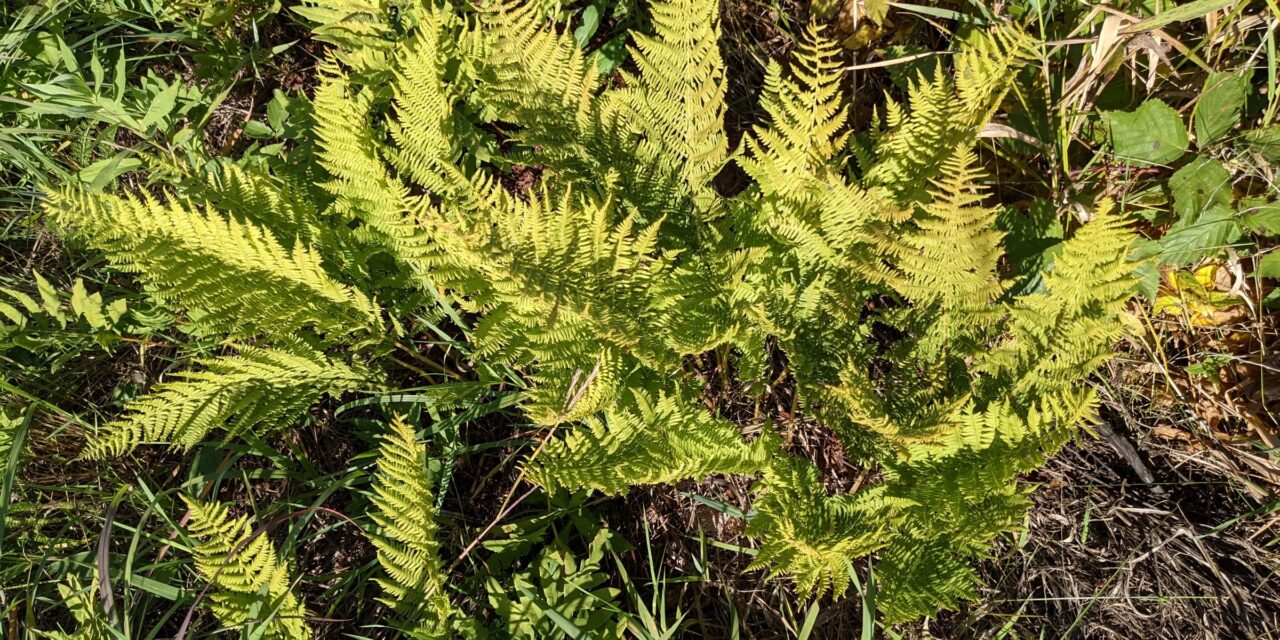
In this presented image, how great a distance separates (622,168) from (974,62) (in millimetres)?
750

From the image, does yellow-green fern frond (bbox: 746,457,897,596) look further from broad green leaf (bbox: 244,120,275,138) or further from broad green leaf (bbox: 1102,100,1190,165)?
broad green leaf (bbox: 244,120,275,138)

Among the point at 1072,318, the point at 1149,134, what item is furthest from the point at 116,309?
the point at 1149,134

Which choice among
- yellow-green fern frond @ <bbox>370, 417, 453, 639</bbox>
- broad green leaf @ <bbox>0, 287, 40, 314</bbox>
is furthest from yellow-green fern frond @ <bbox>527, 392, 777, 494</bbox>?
broad green leaf @ <bbox>0, 287, 40, 314</bbox>

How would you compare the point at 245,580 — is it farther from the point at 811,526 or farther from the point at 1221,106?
the point at 1221,106

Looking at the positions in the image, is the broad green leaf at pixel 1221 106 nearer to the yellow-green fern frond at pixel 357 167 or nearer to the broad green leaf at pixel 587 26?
the broad green leaf at pixel 587 26

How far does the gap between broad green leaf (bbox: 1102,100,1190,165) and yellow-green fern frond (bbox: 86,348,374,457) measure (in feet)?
6.19

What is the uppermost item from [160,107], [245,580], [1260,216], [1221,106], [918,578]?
[1221,106]

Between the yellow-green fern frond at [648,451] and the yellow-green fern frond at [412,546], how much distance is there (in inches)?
10.9

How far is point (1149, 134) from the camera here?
1868mm

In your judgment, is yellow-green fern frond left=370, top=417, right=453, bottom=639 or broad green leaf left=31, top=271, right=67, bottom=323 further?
broad green leaf left=31, top=271, right=67, bottom=323

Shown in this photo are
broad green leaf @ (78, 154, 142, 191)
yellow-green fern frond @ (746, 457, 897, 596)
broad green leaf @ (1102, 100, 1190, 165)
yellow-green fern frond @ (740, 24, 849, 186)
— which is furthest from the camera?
broad green leaf @ (78, 154, 142, 191)

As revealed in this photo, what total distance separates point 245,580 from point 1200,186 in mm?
2306

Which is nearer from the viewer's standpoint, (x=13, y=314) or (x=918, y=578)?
(x=918, y=578)

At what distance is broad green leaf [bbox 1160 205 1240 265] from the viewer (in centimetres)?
182
